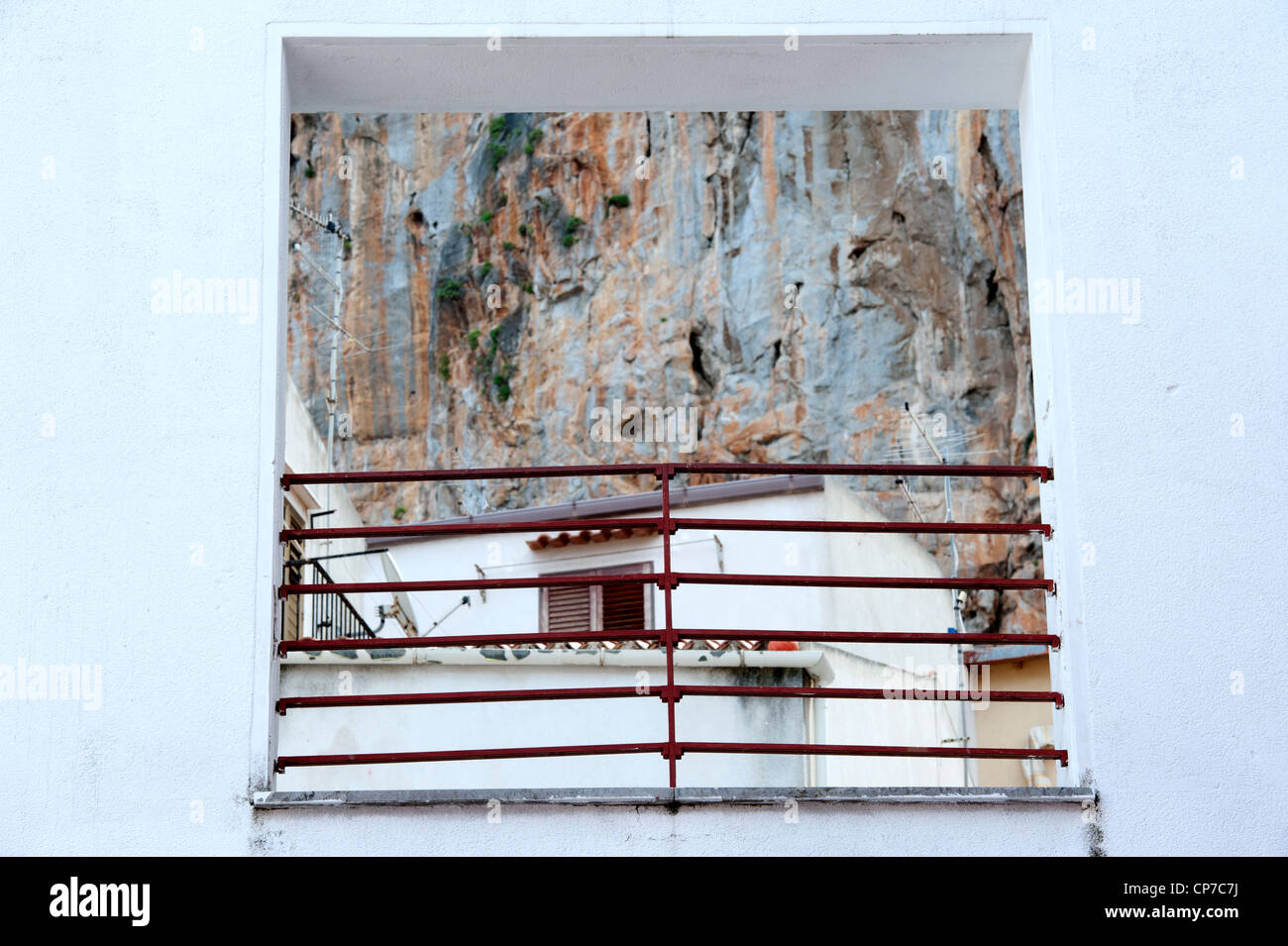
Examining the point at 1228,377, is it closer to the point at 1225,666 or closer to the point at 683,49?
the point at 1225,666

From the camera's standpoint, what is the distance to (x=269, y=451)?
460cm

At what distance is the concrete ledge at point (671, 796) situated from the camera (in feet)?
13.9

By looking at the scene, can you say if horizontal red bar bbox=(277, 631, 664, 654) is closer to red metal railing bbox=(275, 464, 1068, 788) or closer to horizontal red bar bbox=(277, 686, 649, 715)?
red metal railing bbox=(275, 464, 1068, 788)

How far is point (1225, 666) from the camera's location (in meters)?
4.44

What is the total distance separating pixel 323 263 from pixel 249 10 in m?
27.8

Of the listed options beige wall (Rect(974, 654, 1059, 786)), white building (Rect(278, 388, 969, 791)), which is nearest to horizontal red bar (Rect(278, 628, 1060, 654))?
white building (Rect(278, 388, 969, 791))

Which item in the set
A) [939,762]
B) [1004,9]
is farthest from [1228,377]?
[939,762]

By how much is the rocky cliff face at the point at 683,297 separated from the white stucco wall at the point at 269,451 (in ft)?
61.8

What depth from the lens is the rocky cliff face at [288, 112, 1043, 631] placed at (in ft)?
84.6

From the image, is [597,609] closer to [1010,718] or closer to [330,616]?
[330,616]

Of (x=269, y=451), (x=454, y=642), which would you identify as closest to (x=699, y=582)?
(x=454, y=642)

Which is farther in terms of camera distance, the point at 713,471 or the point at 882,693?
the point at 713,471

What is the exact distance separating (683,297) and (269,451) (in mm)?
23429
